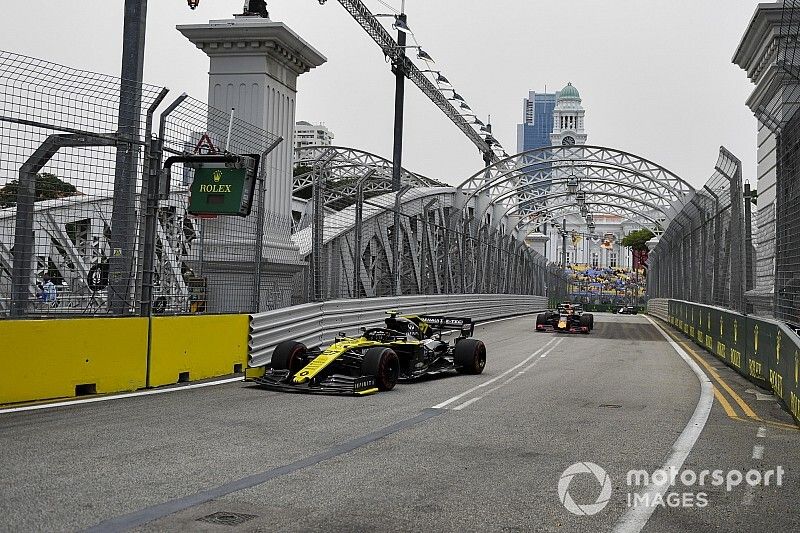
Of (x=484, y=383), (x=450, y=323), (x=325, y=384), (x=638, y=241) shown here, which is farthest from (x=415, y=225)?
(x=638, y=241)

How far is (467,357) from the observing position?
42.0ft

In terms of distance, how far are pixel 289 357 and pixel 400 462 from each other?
15.4 ft

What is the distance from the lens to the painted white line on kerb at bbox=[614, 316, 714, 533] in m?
4.85

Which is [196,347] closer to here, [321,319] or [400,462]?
[321,319]

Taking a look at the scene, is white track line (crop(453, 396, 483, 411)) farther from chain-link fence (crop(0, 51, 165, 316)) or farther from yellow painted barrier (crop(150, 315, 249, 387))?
chain-link fence (crop(0, 51, 165, 316))

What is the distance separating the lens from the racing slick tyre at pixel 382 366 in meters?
10.3

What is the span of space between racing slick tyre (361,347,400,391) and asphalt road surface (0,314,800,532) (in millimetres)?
211

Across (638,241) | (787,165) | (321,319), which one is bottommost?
(321,319)

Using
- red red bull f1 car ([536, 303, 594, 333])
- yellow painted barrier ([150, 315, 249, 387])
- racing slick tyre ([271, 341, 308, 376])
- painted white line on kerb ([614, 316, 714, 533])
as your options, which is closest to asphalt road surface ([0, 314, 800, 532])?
painted white line on kerb ([614, 316, 714, 533])

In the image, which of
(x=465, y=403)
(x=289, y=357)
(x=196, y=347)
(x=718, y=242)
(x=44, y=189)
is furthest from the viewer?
(x=718, y=242)

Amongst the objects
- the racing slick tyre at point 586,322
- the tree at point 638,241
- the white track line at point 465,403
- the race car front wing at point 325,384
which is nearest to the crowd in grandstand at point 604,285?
the tree at point 638,241

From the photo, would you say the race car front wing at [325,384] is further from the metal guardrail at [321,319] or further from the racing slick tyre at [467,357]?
the racing slick tyre at [467,357]

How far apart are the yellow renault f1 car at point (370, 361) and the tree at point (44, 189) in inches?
118

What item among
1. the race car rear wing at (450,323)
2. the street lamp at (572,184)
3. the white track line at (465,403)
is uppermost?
the street lamp at (572,184)
